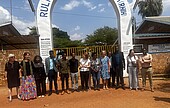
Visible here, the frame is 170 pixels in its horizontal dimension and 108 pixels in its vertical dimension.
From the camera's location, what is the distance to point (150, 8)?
4525 centimetres

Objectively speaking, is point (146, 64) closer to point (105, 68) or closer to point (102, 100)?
point (105, 68)

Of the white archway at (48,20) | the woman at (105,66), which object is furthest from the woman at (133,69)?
the white archway at (48,20)

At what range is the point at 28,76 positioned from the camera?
9.80 m

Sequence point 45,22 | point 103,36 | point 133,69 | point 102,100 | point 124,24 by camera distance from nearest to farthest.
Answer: point 102,100 < point 133,69 < point 45,22 < point 124,24 < point 103,36

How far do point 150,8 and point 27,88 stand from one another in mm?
38718

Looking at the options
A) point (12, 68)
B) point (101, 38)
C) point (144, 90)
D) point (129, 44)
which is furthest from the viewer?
point (101, 38)

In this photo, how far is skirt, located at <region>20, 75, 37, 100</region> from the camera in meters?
9.75

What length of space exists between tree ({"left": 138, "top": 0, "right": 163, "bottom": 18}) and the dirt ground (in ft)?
120

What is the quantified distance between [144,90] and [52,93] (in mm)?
3544

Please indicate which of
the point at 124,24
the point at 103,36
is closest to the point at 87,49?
the point at 124,24

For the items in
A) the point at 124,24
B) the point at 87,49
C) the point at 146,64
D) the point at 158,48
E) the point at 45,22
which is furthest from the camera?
the point at 158,48

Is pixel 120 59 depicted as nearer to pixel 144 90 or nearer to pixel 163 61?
pixel 144 90

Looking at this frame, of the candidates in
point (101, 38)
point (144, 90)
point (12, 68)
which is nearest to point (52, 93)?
point (12, 68)

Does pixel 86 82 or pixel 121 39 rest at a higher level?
→ pixel 121 39
